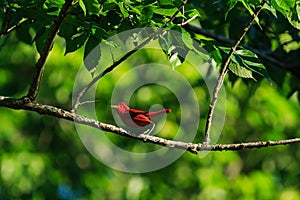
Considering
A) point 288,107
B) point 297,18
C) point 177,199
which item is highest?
point 297,18

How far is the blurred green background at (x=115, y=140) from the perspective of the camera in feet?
21.0

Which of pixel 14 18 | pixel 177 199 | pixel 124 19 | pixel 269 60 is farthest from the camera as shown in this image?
pixel 177 199

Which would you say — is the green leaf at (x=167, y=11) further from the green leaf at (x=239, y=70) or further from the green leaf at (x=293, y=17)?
the green leaf at (x=293, y=17)

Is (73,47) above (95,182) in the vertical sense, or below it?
above

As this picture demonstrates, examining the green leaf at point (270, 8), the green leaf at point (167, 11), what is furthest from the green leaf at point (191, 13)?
the green leaf at point (270, 8)

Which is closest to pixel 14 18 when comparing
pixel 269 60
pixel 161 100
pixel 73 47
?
pixel 73 47

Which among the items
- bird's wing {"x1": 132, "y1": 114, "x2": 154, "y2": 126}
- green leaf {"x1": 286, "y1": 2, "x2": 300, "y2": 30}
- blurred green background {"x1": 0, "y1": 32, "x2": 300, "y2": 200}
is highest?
→ green leaf {"x1": 286, "y1": 2, "x2": 300, "y2": 30}

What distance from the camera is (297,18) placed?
261 centimetres

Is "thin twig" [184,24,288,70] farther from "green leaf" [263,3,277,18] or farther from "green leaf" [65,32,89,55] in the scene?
"green leaf" [65,32,89,55]

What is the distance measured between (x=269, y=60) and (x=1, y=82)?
3.77 meters

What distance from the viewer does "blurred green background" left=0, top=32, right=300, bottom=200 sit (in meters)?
6.40

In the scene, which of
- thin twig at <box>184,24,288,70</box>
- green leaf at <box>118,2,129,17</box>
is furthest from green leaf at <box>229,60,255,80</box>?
thin twig at <box>184,24,288,70</box>

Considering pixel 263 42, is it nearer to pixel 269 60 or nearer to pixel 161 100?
pixel 269 60

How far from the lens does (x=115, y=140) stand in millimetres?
6719
